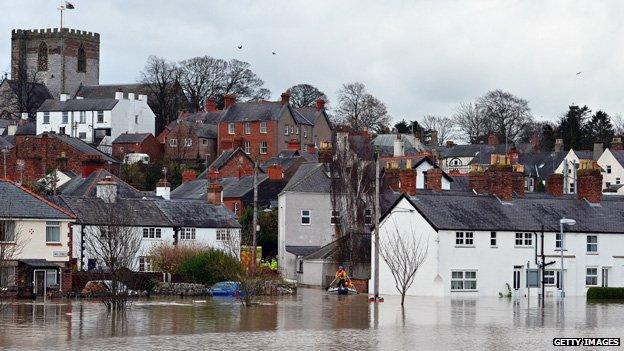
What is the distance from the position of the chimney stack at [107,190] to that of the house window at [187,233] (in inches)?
190

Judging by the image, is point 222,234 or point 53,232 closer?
point 53,232

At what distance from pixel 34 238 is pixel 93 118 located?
81.1 metres

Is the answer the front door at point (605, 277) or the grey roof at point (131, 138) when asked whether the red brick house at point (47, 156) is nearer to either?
the grey roof at point (131, 138)

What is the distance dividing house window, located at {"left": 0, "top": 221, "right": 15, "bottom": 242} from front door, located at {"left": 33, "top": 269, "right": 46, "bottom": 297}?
2570 mm

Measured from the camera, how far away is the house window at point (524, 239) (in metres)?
71.3

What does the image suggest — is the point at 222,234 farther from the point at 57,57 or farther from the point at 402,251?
the point at 57,57

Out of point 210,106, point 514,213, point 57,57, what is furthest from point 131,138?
point 514,213

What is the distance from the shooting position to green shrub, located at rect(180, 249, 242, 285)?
231ft

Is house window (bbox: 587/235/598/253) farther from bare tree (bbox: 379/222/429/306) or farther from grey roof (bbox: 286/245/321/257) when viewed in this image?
grey roof (bbox: 286/245/321/257)

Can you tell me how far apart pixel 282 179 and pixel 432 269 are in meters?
34.8

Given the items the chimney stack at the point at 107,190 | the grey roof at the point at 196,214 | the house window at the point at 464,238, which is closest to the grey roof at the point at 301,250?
the grey roof at the point at 196,214

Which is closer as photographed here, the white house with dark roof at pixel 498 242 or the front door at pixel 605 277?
the white house with dark roof at pixel 498 242

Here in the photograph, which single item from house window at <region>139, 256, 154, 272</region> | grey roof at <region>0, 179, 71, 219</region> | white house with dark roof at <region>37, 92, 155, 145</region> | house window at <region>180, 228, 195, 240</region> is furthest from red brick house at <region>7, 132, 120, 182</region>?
grey roof at <region>0, 179, 71, 219</region>

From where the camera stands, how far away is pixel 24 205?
220 feet
